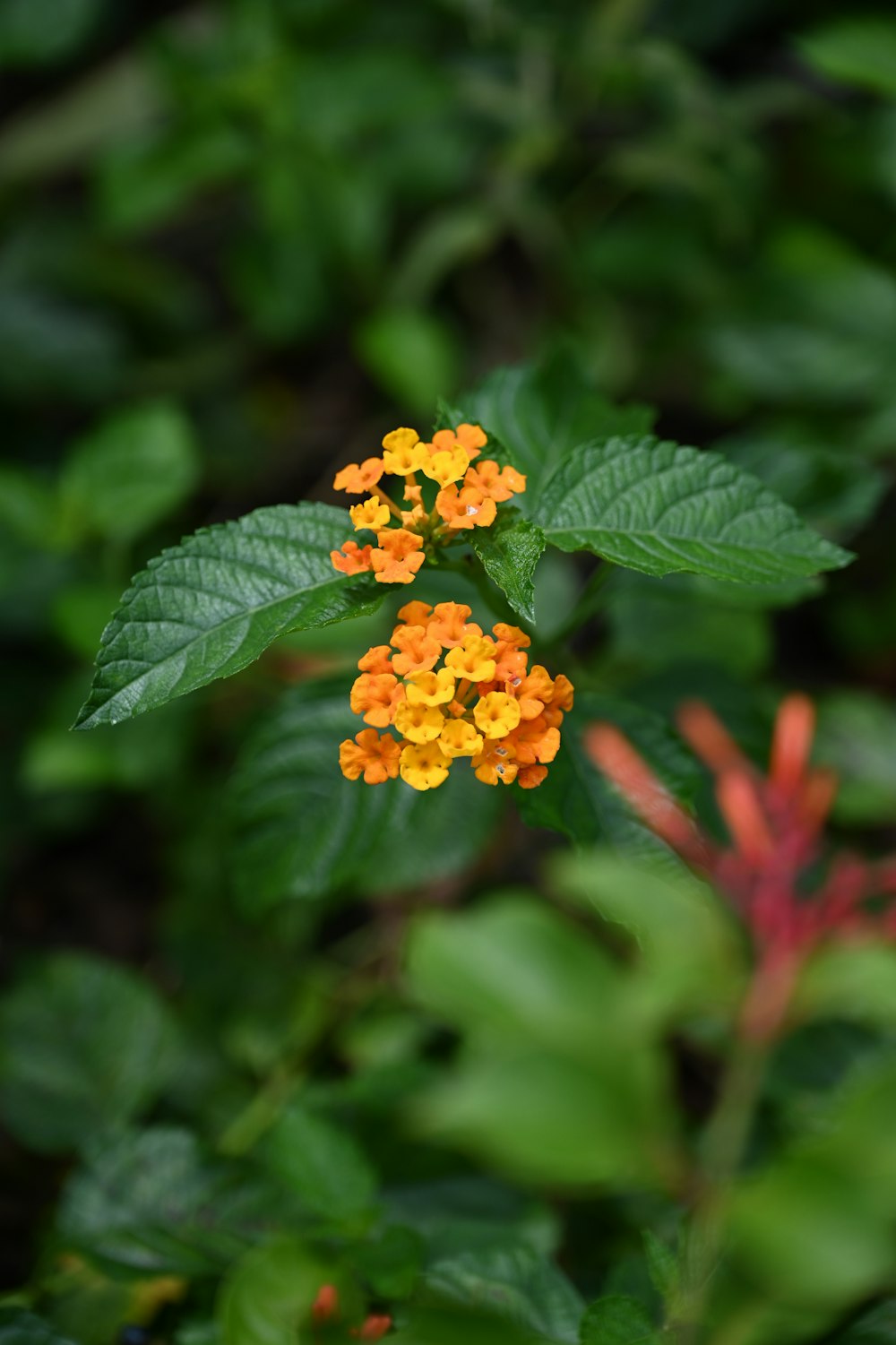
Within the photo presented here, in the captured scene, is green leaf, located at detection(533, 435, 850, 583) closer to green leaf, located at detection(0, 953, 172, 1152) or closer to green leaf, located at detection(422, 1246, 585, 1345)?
green leaf, located at detection(422, 1246, 585, 1345)

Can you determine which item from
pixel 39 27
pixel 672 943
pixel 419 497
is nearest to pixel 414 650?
pixel 419 497

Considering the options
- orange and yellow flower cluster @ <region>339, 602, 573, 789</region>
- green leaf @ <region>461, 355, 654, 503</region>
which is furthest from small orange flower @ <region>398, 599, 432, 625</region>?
green leaf @ <region>461, 355, 654, 503</region>

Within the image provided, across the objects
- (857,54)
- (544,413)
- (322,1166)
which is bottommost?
(322,1166)

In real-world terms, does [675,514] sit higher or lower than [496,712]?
higher

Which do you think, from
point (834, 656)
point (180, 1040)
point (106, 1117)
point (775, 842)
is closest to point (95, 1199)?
point (106, 1117)

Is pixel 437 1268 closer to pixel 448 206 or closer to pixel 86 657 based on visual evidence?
pixel 86 657

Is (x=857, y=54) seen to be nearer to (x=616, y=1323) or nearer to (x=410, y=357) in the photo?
(x=410, y=357)
